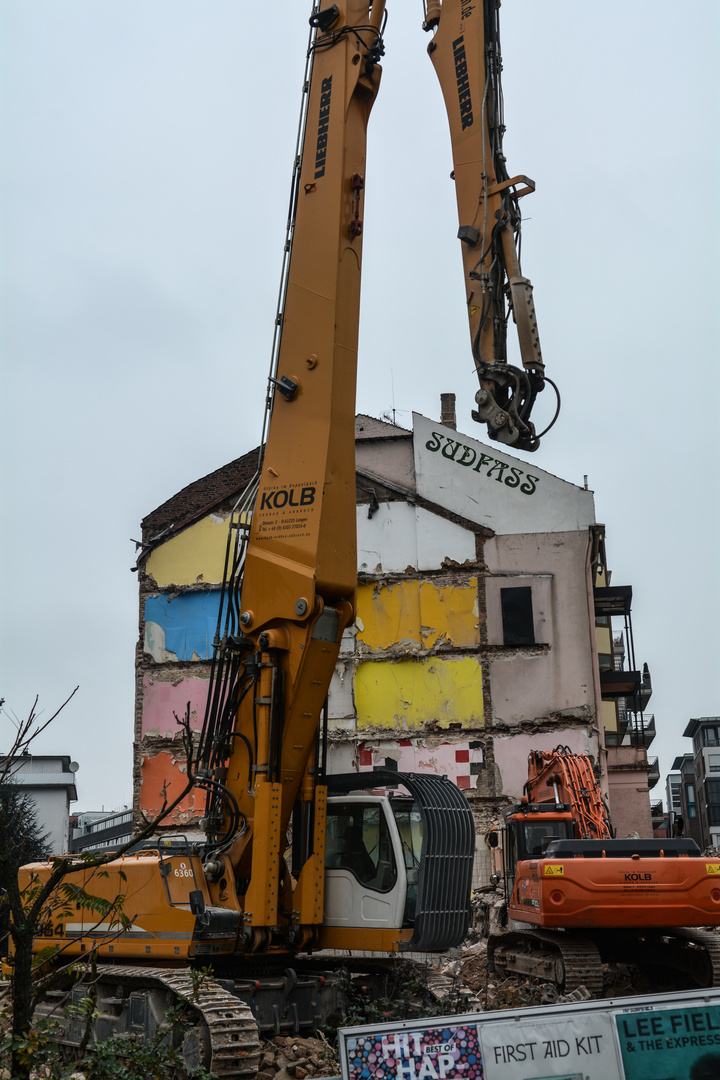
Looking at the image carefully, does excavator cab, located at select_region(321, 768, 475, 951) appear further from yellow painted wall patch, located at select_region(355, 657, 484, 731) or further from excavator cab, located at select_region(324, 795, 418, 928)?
yellow painted wall patch, located at select_region(355, 657, 484, 731)

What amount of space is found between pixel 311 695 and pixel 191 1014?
267 centimetres

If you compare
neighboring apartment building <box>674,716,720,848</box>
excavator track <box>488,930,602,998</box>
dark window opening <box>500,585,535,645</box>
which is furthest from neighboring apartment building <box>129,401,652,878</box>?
neighboring apartment building <box>674,716,720,848</box>

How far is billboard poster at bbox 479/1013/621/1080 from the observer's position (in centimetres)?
509

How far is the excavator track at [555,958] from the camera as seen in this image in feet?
38.6

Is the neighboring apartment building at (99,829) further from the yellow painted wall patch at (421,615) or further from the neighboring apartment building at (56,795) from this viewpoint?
the yellow painted wall patch at (421,615)

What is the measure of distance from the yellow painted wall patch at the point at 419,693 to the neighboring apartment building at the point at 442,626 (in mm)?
31

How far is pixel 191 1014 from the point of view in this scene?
8.30 m

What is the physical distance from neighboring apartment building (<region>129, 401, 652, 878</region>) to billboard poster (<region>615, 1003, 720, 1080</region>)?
17.8 meters

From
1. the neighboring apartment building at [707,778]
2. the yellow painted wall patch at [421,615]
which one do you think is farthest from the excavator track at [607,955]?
the neighboring apartment building at [707,778]

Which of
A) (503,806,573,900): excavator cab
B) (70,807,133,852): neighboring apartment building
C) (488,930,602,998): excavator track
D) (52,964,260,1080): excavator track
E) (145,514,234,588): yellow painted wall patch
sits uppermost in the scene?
(145,514,234,588): yellow painted wall patch

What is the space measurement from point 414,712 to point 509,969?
386 inches

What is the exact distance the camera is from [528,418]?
9023 millimetres

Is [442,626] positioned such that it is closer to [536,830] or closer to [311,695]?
[536,830]

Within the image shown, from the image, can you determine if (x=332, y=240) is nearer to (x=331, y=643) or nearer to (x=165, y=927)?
(x=331, y=643)
